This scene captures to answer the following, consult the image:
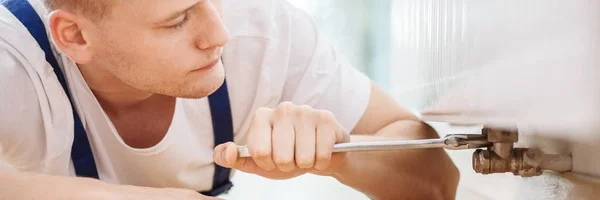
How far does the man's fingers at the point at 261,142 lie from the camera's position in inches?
18.3

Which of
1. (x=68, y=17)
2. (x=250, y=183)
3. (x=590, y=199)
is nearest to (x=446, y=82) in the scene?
(x=590, y=199)

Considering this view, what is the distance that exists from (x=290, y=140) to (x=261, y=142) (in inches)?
0.9

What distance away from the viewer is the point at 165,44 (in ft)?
1.89

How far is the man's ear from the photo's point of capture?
23.7 inches

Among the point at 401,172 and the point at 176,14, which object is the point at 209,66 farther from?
the point at 401,172

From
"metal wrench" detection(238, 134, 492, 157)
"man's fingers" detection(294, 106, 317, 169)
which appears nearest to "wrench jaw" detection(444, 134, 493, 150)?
"metal wrench" detection(238, 134, 492, 157)

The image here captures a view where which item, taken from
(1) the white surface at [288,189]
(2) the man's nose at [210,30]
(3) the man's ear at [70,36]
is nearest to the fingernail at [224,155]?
(2) the man's nose at [210,30]

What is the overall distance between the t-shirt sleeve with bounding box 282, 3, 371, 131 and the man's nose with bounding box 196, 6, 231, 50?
0.16m

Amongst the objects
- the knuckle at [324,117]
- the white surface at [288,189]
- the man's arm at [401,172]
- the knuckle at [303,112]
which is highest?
the knuckle at [303,112]

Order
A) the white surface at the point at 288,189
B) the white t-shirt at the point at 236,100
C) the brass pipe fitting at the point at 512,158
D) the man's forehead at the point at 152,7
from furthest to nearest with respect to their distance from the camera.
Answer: the white surface at the point at 288,189 < the white t-shirt at the point at 236,100 < the man's forehead at the point at 152,7 < the brass pipe fitting at the point at 512,158

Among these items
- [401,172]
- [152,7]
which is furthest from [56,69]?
[401,172]

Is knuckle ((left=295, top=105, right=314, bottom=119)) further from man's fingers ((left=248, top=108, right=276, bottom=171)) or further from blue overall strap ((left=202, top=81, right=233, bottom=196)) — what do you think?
blue overall strap ((left=202, top=81, right=233, bottom=196))

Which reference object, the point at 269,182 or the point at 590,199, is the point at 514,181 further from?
the point at 269,182

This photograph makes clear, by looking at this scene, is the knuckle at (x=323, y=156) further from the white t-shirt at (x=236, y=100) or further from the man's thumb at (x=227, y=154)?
the white t-shirt at (x=236, y=100)
